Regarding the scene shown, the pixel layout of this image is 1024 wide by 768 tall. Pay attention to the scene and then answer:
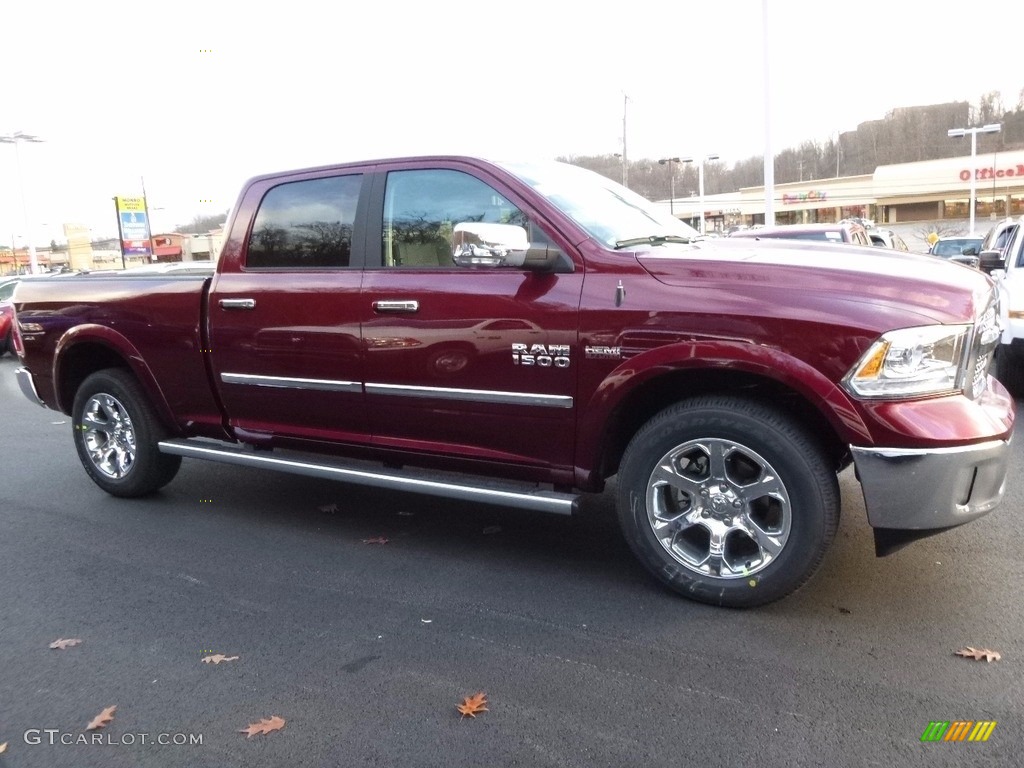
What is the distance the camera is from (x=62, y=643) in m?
3.66

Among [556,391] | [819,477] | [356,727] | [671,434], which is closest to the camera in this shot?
[356,727]

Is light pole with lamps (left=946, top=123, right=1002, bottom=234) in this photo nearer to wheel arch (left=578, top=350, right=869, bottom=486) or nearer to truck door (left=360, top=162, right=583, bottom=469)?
truck door (left=360, top=162, right=583, bottom=469)

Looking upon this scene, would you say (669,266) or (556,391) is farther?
(556,391)

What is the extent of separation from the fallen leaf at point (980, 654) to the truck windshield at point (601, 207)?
2177 mm

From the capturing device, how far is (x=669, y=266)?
142 inches

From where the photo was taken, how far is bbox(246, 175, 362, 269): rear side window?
4598mm

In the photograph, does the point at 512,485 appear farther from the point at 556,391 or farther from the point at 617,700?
the point at 617,700

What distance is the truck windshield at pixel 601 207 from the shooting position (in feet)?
13.3

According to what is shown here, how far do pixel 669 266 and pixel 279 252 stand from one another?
2381 millimetres

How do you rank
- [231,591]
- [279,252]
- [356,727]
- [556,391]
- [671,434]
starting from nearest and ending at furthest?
[356,727]
[671,434]
[556,391]
[231,591]
[279,252]

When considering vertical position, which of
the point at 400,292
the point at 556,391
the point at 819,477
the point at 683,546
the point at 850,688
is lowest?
the point at 850,688

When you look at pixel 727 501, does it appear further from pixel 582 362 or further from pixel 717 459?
pixel 582 362

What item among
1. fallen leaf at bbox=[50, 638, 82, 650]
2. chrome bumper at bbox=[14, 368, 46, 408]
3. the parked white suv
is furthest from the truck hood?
chrome bumper at bbox=[14, 368, 46, 408]

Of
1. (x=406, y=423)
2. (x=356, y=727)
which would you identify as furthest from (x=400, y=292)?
Answer: (x=356, y=727)
